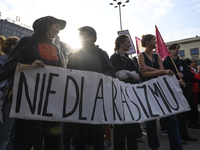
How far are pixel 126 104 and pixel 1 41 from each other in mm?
2485

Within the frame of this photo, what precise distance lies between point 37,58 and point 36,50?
0.30ft

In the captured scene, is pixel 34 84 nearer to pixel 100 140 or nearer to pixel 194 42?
pixel 100 140

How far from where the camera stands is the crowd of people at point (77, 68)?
6.40 feet

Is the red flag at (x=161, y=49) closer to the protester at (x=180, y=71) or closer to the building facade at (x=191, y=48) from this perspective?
the protester at (x=180, y=71)

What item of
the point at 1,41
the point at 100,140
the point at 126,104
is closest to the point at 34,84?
the point at 100,140

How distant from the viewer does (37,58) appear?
2.04 m

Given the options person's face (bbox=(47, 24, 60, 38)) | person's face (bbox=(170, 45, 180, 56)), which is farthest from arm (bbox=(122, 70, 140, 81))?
person's face (bbox=(170, 45, 180, 56))

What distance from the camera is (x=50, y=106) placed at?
1953 millimetres

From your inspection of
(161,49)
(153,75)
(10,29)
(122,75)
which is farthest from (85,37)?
(10,29)

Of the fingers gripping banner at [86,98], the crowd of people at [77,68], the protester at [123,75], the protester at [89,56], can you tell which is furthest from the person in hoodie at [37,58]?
the protester at [123,75]

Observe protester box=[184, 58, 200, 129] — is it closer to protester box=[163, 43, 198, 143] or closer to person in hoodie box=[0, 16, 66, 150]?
protester box=[163, 43, 198, 143]

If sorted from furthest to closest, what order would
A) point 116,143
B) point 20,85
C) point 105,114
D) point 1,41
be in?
point 1,41
point 116,143
point 105,114
point 20,85

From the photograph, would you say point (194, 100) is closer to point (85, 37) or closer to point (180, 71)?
point (180, 71)

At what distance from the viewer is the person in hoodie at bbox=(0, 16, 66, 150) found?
183cm
